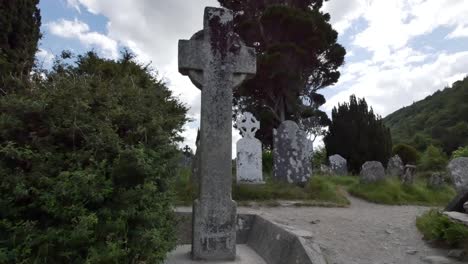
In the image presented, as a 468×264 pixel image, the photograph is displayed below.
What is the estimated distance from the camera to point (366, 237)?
222 inches

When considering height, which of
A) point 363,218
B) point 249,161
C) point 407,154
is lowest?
point 363,218

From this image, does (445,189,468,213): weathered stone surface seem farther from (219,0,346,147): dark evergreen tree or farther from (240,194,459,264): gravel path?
(219,0,346,147): dark evergreen tree

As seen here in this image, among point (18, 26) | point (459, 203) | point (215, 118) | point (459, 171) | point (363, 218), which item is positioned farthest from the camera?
point (459, 171)

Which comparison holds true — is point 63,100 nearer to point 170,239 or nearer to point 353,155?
point 170,239

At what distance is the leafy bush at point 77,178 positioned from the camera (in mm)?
2045

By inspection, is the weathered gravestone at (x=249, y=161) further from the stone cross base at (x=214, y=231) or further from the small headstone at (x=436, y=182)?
the stone cross base at (x=214, y=231)

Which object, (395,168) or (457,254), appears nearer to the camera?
(457,254)

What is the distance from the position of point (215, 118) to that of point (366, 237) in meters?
3.14

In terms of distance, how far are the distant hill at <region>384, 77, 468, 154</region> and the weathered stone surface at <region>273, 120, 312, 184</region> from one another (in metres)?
28.2

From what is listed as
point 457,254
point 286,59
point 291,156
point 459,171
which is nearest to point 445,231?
point 457,254

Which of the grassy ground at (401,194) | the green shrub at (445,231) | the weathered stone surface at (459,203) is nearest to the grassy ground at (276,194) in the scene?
the grassy ground at (401,194)

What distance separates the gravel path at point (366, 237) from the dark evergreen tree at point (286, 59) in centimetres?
1654

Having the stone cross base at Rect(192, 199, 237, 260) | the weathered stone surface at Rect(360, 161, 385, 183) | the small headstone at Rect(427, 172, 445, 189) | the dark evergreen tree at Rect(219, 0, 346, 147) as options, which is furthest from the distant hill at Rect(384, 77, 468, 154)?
the stone cross base at Rect(192, 199, 237, 260)

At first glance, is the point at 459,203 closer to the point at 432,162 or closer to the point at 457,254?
the point at 457,254
